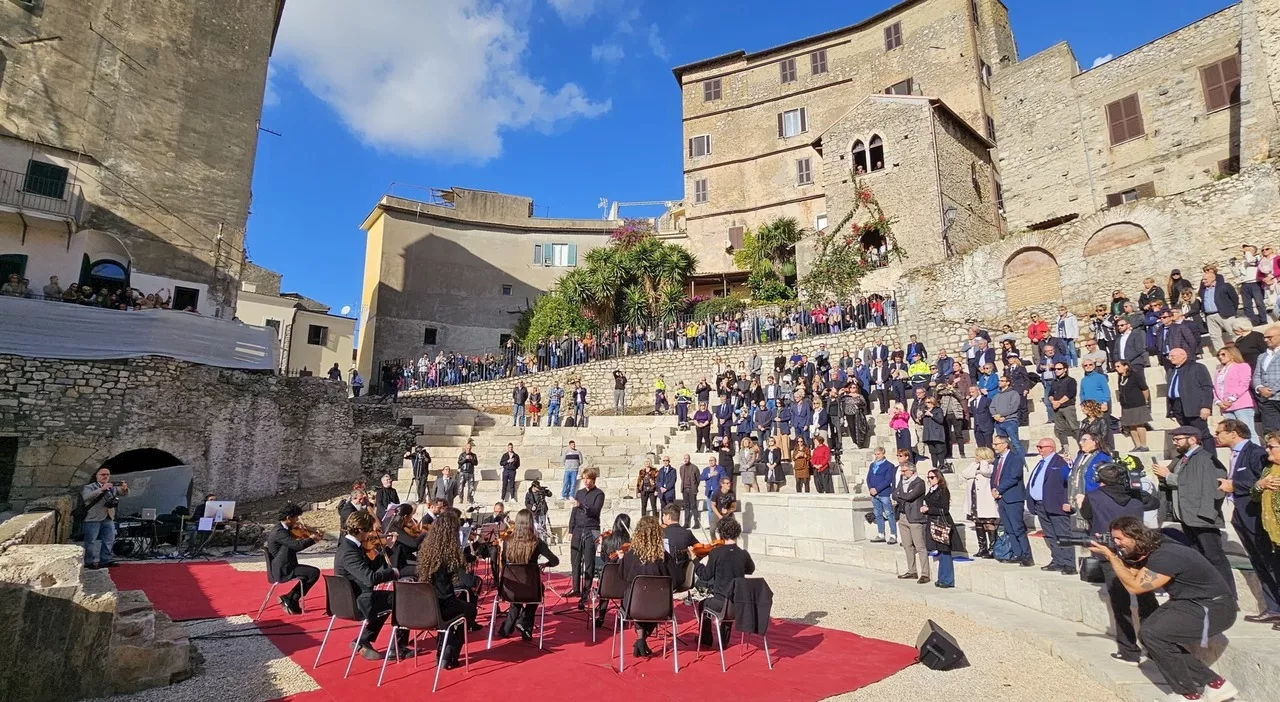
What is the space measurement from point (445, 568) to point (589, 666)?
1.46 meters

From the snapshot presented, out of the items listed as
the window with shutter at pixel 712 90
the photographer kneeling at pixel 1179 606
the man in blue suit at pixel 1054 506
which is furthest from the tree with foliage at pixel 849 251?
the photographer kneeling at pixel 1179 606

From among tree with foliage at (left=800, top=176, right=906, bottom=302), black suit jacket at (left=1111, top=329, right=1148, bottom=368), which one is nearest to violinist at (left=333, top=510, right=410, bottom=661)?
black suit jacket at (left=1111, top=329, right=1148, bottom=368)

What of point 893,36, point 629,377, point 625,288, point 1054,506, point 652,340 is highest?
point 893,36

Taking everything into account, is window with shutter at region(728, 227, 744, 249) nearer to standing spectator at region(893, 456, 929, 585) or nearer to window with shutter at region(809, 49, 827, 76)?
window with shutter at region(809, 49, 827, 76)

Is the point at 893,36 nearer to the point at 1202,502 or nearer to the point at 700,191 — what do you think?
the point at 700,191

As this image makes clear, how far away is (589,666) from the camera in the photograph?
5.31m

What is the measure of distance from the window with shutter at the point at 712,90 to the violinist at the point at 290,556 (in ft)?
106

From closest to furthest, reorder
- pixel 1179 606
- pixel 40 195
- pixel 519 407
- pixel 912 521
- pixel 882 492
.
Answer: pixel 1179 606
pixel 912 521
pixel 882 492
pixel 40 195
pixel 519 407

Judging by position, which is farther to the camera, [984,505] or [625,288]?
[625,288]

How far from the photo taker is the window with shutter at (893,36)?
30.5 m

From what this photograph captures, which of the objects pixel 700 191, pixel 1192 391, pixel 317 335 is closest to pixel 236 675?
pixel 1192 391

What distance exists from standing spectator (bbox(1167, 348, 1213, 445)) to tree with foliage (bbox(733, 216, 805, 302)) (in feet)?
62.8

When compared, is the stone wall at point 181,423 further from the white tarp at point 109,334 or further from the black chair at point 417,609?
the black chair at point 417,609

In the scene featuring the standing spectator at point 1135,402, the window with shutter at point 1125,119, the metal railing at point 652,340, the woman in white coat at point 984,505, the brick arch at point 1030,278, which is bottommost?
the woman in white coat at point 984,505
